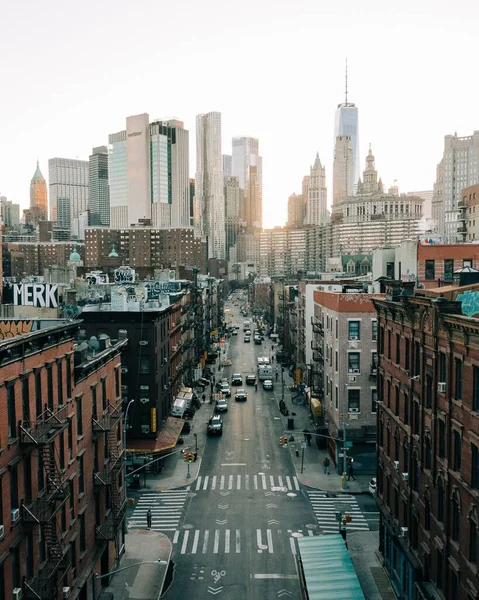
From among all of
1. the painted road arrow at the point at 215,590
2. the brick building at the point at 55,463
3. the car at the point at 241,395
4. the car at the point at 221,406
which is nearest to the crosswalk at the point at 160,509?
the brick building at the point at 55,463

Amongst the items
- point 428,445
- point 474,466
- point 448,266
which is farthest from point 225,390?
point 474,466

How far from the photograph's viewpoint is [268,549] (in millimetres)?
42812

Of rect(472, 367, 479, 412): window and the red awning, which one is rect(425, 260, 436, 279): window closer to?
the red awning

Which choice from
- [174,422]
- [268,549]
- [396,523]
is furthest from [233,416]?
[396,523]

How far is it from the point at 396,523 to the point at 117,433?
737 inches

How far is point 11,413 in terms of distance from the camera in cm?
2450

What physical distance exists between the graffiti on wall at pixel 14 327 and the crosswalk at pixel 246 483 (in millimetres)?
29524

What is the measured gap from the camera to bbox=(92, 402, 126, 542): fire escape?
1436 inches

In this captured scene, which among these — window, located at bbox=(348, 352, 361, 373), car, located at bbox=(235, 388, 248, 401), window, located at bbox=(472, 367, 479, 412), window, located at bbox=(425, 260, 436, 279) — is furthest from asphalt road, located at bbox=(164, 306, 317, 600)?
window, located at bbox=(425, 260, 436, 279)

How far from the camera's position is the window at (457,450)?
2659cm

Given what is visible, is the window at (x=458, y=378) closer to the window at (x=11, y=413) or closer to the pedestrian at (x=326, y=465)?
the window at (x=11, y=413)

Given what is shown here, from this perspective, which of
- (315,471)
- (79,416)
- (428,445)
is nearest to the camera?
(428,445)

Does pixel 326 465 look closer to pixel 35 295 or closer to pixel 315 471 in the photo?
pixel 315 471

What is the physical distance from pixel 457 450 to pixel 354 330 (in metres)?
32.7
